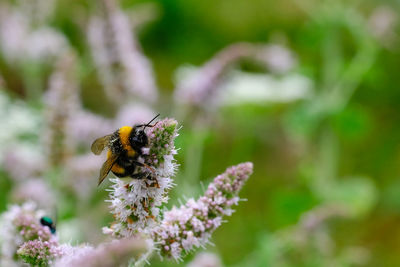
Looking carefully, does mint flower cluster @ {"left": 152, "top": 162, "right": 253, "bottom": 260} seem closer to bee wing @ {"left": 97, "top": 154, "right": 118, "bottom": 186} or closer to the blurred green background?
bee wing @ {"left": 97, "top": 154, "right": 118, "bottom": 186}

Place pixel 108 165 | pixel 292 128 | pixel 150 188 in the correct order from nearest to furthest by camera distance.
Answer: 1. pixel 150 188
2. pixel 108 165
3. pixel 292 128

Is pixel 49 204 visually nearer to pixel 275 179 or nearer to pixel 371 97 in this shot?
pixel 275 179

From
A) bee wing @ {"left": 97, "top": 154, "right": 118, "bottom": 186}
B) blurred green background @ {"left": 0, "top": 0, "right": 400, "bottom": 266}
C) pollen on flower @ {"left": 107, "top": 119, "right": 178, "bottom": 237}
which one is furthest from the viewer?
blurred green background @ {"left": 0, "top": 0, "right": 400, "bottom": 266}

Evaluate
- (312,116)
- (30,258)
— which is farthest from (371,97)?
(30,258)

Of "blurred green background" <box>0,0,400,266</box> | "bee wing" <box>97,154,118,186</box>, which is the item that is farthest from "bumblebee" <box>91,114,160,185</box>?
"blurred green background" <box>0,0,400,266</box>

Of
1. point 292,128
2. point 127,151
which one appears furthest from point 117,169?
point 292,128

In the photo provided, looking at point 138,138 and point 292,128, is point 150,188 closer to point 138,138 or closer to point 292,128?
point 138,138
